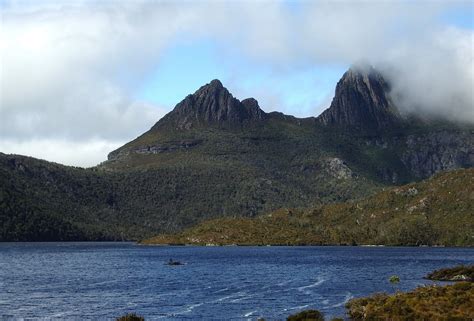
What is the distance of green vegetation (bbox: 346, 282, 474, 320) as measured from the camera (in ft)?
310

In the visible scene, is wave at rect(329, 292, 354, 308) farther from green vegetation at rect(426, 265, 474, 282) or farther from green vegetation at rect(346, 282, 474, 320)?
green vegetation at rect(426, 265, 474, 282)

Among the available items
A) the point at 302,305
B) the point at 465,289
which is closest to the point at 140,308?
the point at 302,305

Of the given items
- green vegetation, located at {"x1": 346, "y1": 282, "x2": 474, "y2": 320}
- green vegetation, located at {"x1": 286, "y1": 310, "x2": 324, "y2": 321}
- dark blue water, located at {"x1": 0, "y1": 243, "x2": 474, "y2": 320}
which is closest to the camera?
green vegetation, located at {"x1": 346, "y1": 282, "x2": 474, "y2": 320}

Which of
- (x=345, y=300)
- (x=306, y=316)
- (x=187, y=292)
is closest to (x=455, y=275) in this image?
(x=345, y=300)

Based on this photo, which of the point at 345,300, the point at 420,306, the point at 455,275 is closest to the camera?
the point at 420,306

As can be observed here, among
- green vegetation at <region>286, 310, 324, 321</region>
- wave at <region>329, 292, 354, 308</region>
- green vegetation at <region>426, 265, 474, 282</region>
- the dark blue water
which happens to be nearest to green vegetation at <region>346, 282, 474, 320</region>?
wave at <region>329, 292, 354, 308</region>

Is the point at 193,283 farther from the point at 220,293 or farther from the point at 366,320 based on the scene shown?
the point at 366,320

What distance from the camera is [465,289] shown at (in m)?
116

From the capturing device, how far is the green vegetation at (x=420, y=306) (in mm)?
94562

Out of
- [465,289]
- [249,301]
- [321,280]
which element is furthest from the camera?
[321,280]

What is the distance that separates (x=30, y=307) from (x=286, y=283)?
62.5 meters

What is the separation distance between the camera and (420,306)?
99000 mm

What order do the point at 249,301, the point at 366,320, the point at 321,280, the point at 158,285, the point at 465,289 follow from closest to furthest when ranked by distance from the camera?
the point at 366,320
the point at 465,289
the point at 249,301
the point at 158,285
the point at 321,280

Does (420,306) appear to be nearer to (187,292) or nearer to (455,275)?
(187,292)
